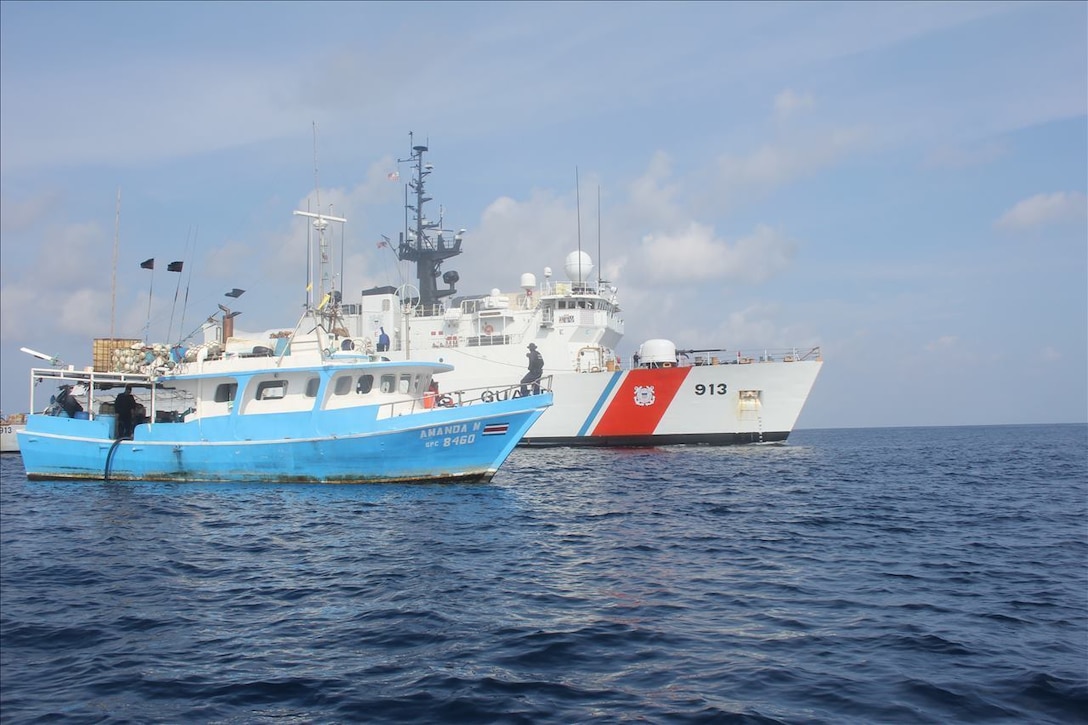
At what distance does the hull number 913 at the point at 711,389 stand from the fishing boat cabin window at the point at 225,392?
18.8 m

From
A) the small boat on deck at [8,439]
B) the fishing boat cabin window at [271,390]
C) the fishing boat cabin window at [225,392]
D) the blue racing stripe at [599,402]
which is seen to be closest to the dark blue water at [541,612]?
the fishing boat cabin window at [271,390]

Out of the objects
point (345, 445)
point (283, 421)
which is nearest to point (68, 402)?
point (283, 421)

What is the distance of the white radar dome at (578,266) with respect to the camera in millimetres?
38906

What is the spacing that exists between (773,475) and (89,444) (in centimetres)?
1956

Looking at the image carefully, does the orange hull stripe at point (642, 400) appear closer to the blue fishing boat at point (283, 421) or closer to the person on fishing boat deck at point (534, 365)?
the person on fishing boat deck at point (534, 365)

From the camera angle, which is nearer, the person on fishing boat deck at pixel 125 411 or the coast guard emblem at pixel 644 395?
the person on fishing boat deck at pixel 125 411

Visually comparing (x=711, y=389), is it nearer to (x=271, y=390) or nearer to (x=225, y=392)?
(x=271, y=390)

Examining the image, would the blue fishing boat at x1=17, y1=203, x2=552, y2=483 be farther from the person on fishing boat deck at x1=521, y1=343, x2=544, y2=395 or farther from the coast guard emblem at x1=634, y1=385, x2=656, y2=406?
the coast guard emblem at x1=634, y1=385, x2=656, y2=406

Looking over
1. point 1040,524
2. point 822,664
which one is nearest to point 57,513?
point 822,664

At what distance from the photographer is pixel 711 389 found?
32.9 m

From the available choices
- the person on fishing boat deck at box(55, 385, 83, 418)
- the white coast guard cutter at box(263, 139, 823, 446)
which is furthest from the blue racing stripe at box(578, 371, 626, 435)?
the person on fishing boat deck at box(55, 385, 83, 418)

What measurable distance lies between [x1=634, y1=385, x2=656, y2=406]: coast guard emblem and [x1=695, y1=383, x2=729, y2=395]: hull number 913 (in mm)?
1883

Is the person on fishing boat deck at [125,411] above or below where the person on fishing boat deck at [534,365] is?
below

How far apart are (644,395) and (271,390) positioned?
663 inches
